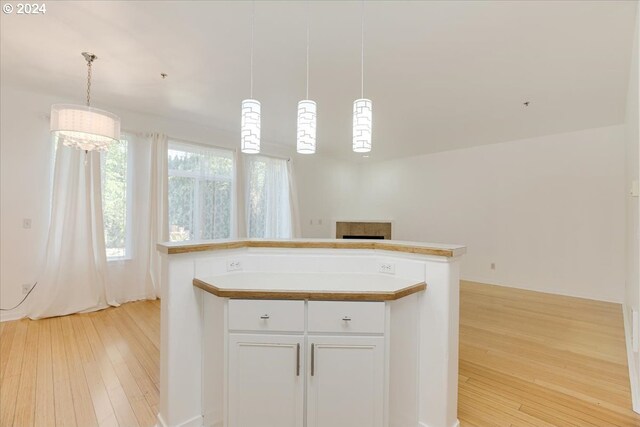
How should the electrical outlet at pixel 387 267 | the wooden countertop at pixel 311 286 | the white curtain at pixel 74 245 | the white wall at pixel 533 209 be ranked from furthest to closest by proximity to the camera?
the white wall at pixel 533 209 → the white curtain at pixel 74 245 → the electrical outlet at pixel 387 267 → the wooden countertop at pixel 311 286

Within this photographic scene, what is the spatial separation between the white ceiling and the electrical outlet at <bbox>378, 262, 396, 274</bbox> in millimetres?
1683

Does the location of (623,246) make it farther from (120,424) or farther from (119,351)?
(119,351)

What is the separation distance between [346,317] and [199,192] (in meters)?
4.01

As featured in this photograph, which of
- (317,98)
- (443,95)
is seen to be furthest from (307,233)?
(443,95)

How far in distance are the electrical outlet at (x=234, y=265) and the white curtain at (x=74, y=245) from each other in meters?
2.80

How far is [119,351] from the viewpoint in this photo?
2.61m

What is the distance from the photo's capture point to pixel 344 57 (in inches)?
102

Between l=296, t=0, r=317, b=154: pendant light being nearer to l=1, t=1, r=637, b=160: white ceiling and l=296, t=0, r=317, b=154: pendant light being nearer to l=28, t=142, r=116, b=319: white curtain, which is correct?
l=1, t=1, r=637, b=160: white ceiling

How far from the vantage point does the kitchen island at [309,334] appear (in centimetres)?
144

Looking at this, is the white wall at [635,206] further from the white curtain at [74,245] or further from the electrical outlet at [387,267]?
the white curtain at [74,245]

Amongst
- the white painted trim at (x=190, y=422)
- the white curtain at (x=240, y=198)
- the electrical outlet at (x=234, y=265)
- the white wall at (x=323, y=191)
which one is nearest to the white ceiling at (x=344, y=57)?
the white curtain at (x=240, y=198)

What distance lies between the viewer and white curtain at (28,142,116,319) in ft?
11.4

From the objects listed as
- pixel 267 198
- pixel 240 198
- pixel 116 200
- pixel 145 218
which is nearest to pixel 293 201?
pixel 267 198

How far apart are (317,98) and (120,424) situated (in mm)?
3325
